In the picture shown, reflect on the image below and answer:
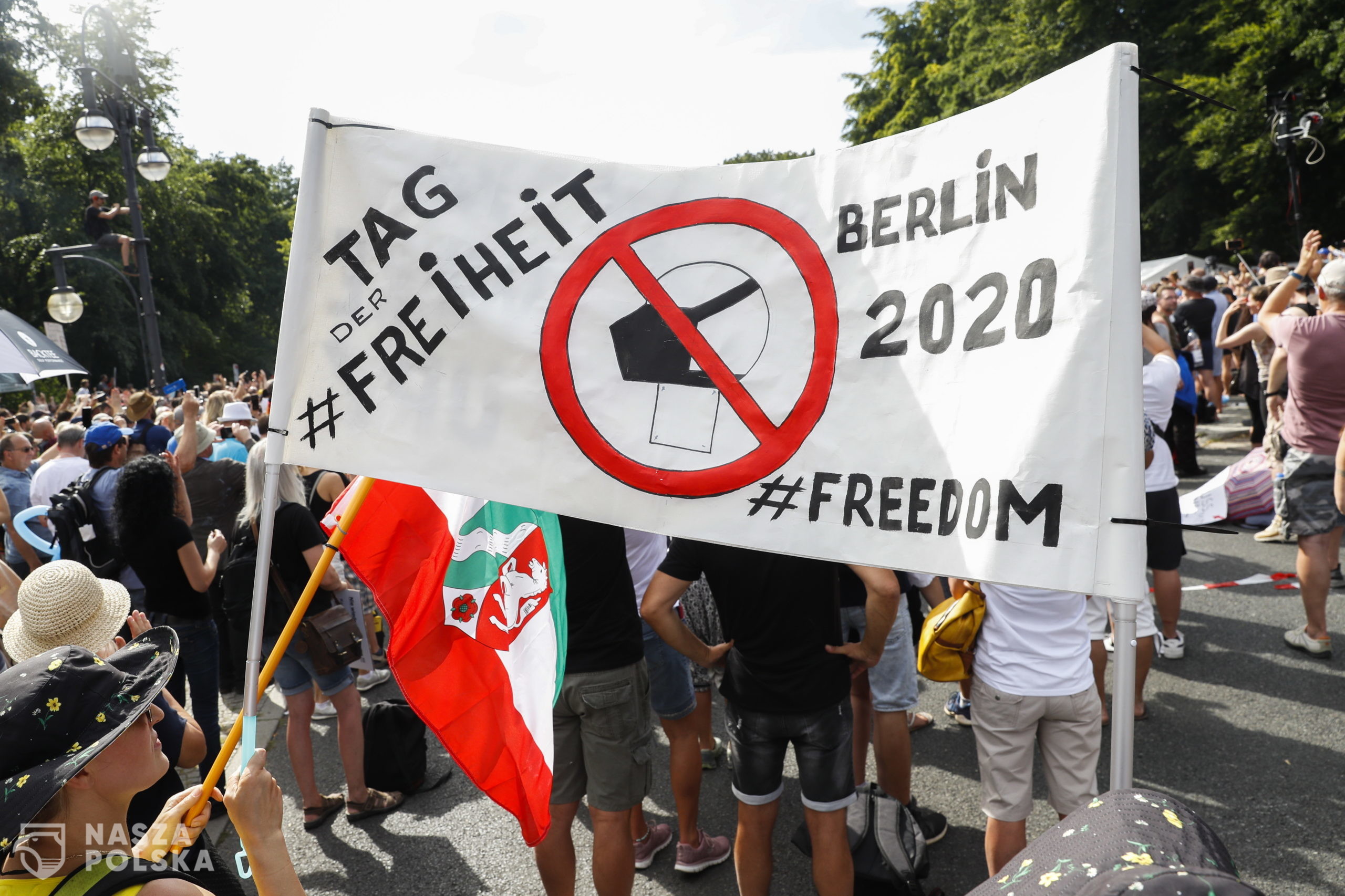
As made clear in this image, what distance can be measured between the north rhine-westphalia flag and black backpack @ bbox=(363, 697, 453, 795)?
Result: 173 centimetres

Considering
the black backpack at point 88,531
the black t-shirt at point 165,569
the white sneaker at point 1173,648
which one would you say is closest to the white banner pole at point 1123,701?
the white sneaker at point 1173,648

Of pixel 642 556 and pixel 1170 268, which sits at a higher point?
pixel 1170 268

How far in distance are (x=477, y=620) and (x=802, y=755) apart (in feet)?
3.85

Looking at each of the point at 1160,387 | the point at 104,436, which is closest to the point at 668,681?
the point at 1160,387

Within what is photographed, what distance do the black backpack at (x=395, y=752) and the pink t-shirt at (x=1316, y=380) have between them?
16.3 ft

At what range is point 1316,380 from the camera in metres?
4.65

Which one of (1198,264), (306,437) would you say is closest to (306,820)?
(306,437)

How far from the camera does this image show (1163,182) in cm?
2455

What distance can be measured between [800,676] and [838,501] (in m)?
1.06

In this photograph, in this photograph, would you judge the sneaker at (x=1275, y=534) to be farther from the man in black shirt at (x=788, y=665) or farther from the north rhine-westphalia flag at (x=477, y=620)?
the north rhine-westphalia flag at (x=477, y=620)

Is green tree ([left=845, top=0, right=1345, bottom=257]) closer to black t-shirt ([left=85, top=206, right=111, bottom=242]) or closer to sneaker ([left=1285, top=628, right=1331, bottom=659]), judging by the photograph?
sneaker ([left=1285, top=628, right=1331, bottom=659])

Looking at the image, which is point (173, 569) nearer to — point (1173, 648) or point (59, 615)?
point (59, 615)

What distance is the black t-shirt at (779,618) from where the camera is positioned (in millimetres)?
2795

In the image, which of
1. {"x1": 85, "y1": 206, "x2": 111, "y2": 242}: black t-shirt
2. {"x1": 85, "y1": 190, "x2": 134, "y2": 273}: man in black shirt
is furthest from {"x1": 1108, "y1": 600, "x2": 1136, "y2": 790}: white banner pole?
{"x1": 85, "y1": 206, "x2": 111, "y2": 242}: black t-shirt
